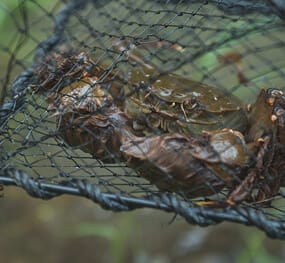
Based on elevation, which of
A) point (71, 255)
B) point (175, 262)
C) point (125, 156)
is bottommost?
point (175, 262)

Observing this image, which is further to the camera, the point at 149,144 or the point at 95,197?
the point at 149,144

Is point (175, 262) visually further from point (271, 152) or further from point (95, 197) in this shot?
point (95, 197)

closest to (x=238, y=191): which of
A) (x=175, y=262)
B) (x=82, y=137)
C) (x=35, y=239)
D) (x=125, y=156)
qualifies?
(x=125, y=156)

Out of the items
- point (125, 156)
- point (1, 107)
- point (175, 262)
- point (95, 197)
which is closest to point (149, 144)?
point (125, 156)

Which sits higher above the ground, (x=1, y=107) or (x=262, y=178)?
(x=1, y=107)

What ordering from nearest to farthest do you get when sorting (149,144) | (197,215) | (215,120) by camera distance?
(197,215), (149,144), (215,120)

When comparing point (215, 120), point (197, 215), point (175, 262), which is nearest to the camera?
point (197, 215)

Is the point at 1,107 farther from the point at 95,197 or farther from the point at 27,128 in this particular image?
the point at 95,197
